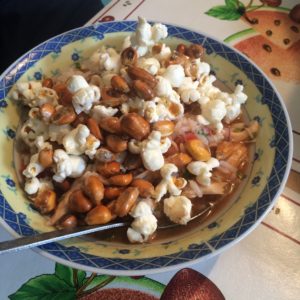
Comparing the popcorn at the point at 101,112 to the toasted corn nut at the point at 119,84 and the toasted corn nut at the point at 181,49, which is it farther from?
the toasted corn nut at the point at 181,49

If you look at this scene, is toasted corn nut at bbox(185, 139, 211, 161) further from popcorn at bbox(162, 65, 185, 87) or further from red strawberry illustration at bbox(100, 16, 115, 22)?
red strawberry illustration at bbox(100, 16, 115, 22)

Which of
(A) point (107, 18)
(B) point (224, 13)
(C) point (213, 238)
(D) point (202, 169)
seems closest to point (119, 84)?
(D) point (202, 169)

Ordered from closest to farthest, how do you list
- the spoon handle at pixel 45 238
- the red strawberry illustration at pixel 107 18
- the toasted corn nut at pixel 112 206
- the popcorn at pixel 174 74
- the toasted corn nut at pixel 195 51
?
the spoon handle at pixel 45 238 < the toasted corn nut at pixel 112 206 < the popcorn at pixel 174 74 < the toasted corn nut at pixel 195 51 < the red strawberry illustration at pixel 107 18

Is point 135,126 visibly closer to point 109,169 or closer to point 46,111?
point 109,169

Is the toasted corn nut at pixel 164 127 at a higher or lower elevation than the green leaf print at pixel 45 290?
higher

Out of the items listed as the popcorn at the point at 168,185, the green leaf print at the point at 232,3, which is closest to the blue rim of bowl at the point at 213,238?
the popcorn at the point at 168,185

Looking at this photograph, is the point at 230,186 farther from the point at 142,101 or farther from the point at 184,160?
the point at 142,101
